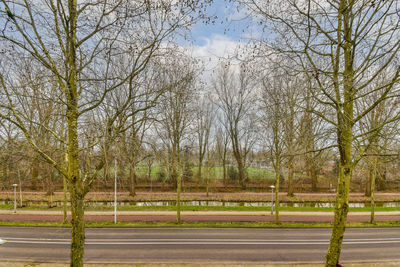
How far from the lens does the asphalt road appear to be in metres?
11.2

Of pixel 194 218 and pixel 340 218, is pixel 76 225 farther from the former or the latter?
pixel 194 218

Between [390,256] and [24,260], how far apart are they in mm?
17849

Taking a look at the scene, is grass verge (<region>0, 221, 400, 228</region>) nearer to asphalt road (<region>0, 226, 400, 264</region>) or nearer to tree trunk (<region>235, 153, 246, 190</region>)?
asphalt road (<region>0, 226, 400, 264</region>)

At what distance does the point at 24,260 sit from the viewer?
10859mm

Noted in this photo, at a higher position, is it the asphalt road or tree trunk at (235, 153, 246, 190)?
tree trunk at (235, 153, 246, 190)

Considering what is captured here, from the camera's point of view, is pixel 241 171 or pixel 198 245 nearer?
pixel 198 245

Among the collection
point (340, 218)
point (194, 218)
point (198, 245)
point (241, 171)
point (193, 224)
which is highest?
point (340, 218)

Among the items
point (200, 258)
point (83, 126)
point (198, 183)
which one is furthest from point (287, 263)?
point (198, 183)

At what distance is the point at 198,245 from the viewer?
42.3ft

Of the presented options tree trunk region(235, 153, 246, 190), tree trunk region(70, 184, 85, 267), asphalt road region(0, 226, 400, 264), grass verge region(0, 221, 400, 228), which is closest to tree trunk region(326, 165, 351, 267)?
asphalt road region(0, 226, 400, 264)

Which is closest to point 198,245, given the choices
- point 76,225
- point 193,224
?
point 193,224

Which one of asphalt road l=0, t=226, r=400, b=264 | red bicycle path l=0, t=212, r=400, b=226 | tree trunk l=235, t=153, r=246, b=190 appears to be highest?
tree trunk l=235, t=153, r=246, b=190

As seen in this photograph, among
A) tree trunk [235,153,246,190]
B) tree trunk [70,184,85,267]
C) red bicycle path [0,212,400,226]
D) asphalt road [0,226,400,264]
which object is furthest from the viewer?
tree trunk [235,153,246,190]

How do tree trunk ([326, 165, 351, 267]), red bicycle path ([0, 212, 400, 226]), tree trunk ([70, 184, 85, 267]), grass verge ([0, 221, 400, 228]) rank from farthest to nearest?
red bicycle path ([0, 212, 400, 226]), grass verge ([0, 221, 400, 228]), tree trunk ([326, 165, 351, 267]), tree trunk ([70, 184, 85, 267])
